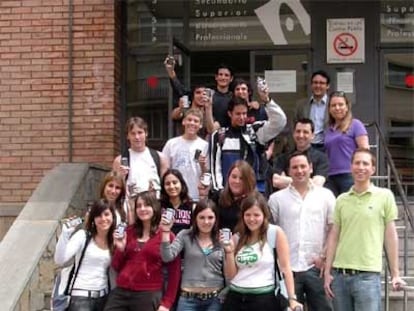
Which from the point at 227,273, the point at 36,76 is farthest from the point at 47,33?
the point at 227,273

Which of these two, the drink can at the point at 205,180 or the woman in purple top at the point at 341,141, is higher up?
the woman in purple top at the point at 341,141

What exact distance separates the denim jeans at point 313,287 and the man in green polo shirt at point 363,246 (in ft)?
0.64

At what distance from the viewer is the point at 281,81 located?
34.2 ft

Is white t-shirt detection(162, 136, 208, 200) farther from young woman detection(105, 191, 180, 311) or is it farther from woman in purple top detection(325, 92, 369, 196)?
woman in purple top detection(325, 92, 369, 196)

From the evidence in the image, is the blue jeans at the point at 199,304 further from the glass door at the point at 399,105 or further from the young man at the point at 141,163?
the glass door at the point at 399,105

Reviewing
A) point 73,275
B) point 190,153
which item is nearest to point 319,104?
point 190,153

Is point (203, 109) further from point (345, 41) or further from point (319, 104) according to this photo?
point (345, 41)

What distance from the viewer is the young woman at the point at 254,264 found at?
5262 mm

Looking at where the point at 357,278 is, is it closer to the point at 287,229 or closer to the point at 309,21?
the point at 287,229

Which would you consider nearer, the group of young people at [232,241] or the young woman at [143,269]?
the group of young people at [232,241]

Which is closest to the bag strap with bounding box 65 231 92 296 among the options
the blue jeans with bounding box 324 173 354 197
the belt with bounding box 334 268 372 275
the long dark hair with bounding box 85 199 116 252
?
the long dark hair with bounding box 85 199 116 252

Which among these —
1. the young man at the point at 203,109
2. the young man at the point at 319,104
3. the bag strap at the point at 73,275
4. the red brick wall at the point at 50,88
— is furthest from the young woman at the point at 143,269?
the red brick wall at the point at 50,88

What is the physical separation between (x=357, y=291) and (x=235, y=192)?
3.99ft

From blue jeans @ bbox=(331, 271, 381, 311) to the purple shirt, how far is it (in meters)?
1.41
